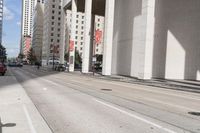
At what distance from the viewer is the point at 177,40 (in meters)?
38.2

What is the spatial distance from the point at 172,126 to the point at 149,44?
2696cm

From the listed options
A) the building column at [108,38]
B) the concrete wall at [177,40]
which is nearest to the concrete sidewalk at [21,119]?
the concrete wall at [177,40]

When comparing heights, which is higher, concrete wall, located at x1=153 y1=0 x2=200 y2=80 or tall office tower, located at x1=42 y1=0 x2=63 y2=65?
tall office tower, located at x1=42 y1=0 x2=63 y2=65

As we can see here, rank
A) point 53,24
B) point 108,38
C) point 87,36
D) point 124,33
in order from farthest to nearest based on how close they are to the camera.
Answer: point 53,24
point 87,36
point 108,38
point 124,33

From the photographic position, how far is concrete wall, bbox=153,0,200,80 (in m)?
36.5

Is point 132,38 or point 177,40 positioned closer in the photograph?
point 177,40

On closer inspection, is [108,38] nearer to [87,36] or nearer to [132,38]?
[132,38]

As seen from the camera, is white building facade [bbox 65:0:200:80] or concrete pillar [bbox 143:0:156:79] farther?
white building facade [bbox 65:0:200:80]

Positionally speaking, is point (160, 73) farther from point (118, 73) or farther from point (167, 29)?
point (118, 73)

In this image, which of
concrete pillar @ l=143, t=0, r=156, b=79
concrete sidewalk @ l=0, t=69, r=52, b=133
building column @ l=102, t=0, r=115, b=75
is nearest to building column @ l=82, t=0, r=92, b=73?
building column @ l=102, t=0, r=115, b=75

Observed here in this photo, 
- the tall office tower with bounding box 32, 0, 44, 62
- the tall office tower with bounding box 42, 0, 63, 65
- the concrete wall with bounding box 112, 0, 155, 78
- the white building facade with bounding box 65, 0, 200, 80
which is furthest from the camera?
the tall office tower with bounding box 32, 0, 44, 62

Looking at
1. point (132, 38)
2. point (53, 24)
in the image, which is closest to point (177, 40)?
point (132, 38)

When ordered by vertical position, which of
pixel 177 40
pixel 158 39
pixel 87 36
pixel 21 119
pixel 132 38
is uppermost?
pixel 87 36

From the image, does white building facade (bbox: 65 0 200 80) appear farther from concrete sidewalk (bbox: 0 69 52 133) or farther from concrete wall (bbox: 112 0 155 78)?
concrete sidewalk (bbox: 0 69 52 133)
